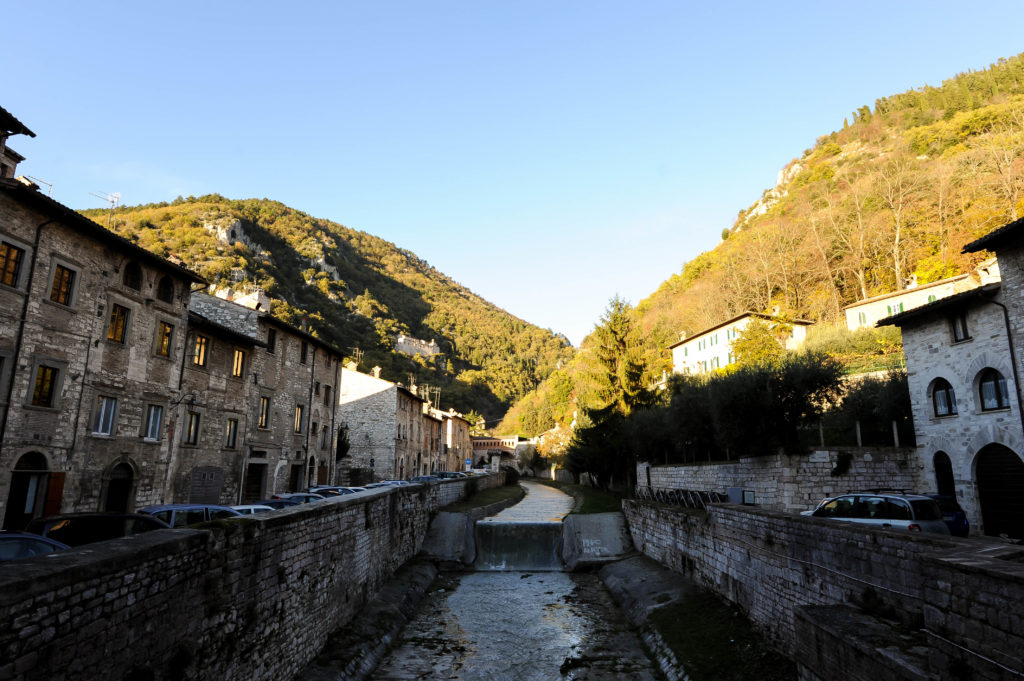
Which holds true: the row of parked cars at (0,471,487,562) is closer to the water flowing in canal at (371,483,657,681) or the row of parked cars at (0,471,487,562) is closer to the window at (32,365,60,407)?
the water flowing in canal at (371,483,657,681)

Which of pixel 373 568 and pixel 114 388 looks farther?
pixel 114 388

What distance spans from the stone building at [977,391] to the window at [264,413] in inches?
1207

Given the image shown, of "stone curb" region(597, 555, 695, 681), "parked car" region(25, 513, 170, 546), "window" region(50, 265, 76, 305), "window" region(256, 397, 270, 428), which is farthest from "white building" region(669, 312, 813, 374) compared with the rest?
"parked car" region(25, 513, 170, 546)

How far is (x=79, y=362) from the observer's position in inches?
744

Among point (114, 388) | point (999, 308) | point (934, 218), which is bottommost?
point (114, 388)

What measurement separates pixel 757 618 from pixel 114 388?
22097mm

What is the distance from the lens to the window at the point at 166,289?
74.7 ft

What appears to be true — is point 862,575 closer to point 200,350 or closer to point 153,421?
point 153,421

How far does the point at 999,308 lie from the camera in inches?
746

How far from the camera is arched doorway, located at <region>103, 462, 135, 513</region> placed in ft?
66.8

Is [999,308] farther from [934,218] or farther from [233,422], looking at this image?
[934,218]

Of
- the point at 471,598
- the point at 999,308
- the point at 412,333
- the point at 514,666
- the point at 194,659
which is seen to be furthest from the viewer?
the point at 412,333

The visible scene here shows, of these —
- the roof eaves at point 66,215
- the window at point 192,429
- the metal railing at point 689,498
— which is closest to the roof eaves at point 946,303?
the metal railing at point 689,498

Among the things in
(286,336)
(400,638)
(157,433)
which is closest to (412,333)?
(286,336)
